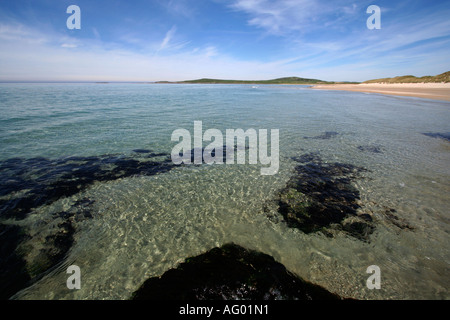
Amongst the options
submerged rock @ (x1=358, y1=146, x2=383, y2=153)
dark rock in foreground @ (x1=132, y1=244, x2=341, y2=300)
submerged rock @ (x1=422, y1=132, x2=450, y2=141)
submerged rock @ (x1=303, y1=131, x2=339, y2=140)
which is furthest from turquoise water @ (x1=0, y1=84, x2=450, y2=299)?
submerged rock @ (x1=422, y1=132, x2=450, y2=141)

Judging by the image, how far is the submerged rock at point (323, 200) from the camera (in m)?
6.49

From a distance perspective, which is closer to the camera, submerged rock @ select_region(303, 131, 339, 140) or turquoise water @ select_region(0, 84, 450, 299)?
turquoise water @ select_region(0, 84, 450, 299)

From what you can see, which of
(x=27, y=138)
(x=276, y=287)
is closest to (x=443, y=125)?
(x=276, y=287)

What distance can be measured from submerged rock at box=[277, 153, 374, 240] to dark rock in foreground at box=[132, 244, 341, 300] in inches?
77.8

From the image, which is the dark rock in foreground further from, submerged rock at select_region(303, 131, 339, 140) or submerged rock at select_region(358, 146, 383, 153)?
submerged rock at select_region(303, 131, 339, 140)

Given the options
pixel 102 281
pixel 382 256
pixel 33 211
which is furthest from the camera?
pixel 33 211

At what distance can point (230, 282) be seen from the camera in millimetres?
4660

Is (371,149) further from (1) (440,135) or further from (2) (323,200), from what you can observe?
(2) (323,200)

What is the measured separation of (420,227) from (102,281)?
9.64m

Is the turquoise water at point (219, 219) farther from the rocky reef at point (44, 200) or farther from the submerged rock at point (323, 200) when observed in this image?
the submerged rock at point (323, 200)

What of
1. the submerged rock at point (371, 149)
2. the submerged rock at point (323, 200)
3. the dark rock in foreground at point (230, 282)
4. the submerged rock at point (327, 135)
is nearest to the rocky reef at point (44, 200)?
the dark rock in foreground at point (230, 282)

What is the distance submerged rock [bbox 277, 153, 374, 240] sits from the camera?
21.3ft
